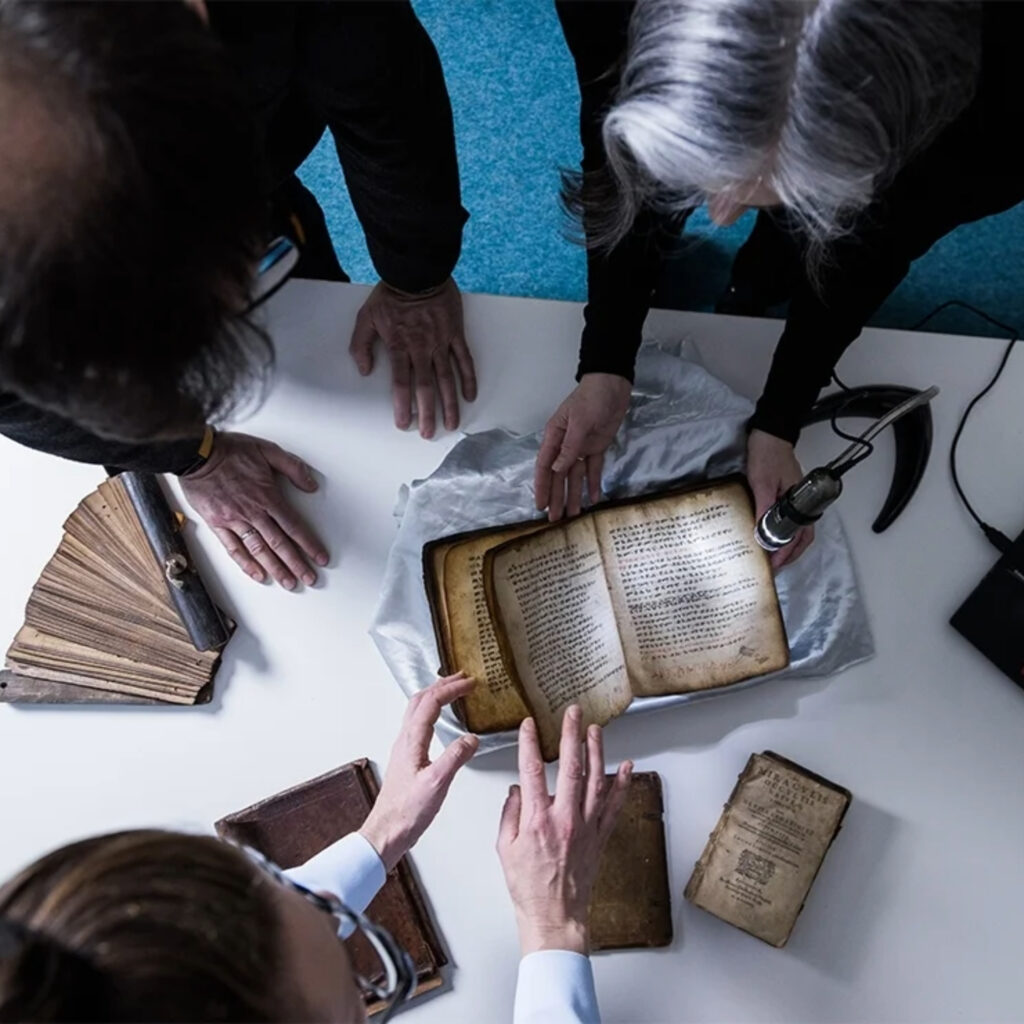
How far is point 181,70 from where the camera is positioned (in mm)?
490

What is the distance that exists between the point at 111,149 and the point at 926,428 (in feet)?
2.66

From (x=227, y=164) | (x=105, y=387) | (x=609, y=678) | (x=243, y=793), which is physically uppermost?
(x=227, y=164)

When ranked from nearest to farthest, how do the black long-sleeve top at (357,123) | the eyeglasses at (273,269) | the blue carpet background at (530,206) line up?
the eyeglasses at (273,269)
the black long-sleeve top at (357,123)
the blue carpet background at (530,206)

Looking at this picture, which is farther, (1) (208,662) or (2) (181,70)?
(1) (208,662)

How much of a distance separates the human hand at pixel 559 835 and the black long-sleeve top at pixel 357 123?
17.0 inches

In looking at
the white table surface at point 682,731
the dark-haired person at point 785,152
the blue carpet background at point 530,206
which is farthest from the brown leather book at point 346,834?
the blue carpet background at point 530,206

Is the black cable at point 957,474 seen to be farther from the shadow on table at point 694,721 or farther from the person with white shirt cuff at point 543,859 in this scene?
the person with white shirt cuff at point 543,859

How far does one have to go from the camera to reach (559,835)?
833 mm

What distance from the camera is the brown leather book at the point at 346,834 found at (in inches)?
33.8

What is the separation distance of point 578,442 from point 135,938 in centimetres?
61

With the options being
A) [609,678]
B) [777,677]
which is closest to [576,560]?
[609,678]

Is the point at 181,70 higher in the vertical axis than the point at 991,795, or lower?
higher

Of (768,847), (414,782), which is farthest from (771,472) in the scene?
(414,782)

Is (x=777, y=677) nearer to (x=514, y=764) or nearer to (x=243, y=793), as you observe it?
(x=514, y=764)
